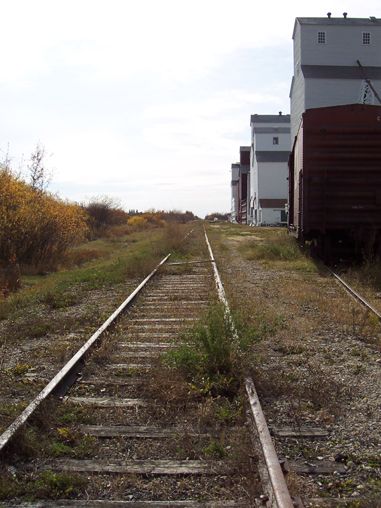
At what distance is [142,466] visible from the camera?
12.3 ft

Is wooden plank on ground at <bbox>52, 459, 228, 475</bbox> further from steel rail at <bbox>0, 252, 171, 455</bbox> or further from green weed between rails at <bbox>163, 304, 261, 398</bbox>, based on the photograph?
green weed between rails at <bbox>163, 304, 261, 398</bbox>

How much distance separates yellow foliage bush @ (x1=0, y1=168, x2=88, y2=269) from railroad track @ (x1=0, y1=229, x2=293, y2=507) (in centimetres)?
1179

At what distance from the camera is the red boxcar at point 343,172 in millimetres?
14242

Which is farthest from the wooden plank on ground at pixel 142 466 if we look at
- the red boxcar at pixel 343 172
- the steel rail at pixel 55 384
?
the red boxcar at pixel 343 172

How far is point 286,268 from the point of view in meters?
15.9

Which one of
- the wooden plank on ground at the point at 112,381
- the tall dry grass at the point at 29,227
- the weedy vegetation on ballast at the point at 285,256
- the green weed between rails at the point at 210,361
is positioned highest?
the tall dry grass at the point at 29,227

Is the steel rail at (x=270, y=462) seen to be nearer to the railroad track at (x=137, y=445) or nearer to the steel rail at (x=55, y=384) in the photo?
the railroad track at (x=137, y=445)

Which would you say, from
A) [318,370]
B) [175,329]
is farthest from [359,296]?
[318,370]

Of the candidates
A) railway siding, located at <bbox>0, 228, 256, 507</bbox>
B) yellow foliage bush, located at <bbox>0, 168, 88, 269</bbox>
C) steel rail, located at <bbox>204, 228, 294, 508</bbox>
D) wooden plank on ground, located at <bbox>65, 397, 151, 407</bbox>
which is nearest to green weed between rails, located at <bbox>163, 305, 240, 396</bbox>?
railway siding, located at <bbox>0, 228, 256, 507</bbox>

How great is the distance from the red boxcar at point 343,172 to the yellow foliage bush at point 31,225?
8.52 metres

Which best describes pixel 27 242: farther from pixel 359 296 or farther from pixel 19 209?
pixel 359 296

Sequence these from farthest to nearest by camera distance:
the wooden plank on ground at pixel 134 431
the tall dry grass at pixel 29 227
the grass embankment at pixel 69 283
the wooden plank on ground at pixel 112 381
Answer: the tall dry grass at pixel 29 227, the grass embankment at pixel 69 283, the wooden plank on ground at pixel 112 381, the wooden plank on ground at pixel 134 431

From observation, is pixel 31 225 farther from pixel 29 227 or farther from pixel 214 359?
pixel 214 359

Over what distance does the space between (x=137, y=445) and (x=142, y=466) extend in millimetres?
369
